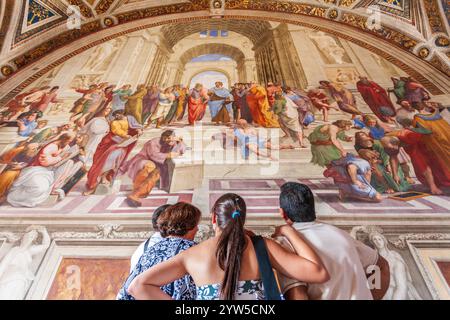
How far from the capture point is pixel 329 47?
768 cm

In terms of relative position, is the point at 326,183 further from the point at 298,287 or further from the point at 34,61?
the point at 34,61

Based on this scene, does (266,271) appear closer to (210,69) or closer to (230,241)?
(230,241)

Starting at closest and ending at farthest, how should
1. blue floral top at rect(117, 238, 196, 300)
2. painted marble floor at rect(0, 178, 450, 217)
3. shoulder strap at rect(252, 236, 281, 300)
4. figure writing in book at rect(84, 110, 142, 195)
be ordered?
shoulder strap at rect(252, 236, 281, 300)
blue floral top at rect(117, 238, 196, 300)
painted marble floor at rect(0, 178, 450, 217)
figure writing in book at rect(84, 110, 142, 195)

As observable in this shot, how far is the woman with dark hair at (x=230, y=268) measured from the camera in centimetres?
167

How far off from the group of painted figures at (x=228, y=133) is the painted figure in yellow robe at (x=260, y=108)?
0.02 metres

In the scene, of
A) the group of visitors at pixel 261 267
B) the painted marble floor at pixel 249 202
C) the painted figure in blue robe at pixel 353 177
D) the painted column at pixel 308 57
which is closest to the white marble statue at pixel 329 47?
the painted column at pixel 308 57

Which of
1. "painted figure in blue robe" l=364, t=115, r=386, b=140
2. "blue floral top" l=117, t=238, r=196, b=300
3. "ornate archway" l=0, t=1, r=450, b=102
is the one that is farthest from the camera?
"ornate archway" l=0, t=1, r=450, b=102

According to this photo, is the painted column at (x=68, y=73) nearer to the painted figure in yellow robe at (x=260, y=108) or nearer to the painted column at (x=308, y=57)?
the painted figure in yellow robe at (x=260, y=108)

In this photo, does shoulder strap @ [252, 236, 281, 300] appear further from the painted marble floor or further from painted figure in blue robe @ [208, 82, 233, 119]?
painted figure in blue robe @ [208, 82, 233, 119]

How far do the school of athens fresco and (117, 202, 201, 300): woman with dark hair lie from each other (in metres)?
1.46

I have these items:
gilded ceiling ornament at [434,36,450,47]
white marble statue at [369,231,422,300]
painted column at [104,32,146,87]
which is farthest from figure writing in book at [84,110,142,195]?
gilded ceiling ornament at [434,36,450,47]

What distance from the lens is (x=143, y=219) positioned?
12.7ft

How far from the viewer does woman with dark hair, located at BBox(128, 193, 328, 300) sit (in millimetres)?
1671

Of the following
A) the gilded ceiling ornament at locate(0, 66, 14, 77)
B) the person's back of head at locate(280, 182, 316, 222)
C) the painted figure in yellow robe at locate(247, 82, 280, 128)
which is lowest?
the person's back of head at locate(280, 182, 316, 222)
